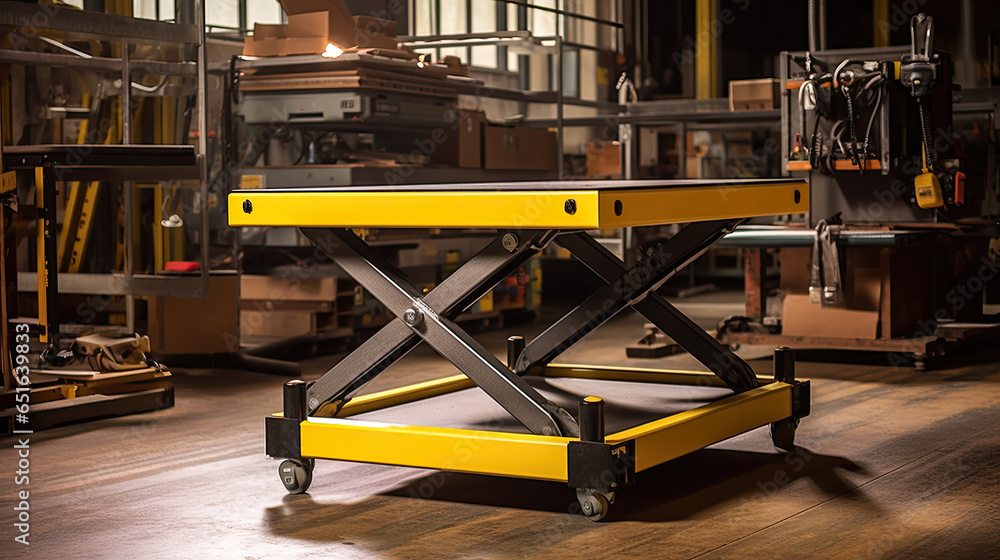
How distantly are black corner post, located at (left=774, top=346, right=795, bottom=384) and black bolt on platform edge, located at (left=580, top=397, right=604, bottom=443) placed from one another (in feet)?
3.78

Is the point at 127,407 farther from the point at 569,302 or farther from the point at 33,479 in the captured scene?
the point at 569,302

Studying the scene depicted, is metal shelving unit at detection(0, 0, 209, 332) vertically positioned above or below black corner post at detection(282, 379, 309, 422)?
above

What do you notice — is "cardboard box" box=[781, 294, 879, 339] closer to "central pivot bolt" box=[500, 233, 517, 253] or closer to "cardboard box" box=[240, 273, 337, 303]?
"cardboard box" box=[240, 273, 337, 303]

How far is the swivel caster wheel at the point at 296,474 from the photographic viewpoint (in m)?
3.38

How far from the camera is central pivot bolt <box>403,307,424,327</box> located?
3.17 metres

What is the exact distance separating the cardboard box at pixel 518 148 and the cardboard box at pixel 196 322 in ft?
7.04

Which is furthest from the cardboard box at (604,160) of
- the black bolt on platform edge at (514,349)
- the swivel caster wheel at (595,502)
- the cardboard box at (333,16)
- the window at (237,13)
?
the swivel caster wheel at (595,502)

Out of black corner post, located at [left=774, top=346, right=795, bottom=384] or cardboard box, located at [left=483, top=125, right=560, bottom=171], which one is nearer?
black corner post, located at [left=774, top=346, right=795, bottom=384]

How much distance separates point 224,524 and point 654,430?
1138 mm

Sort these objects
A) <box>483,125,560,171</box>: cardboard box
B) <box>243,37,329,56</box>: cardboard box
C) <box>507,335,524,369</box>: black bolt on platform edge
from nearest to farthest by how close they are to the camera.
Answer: <box>507,335,524,369</box>: black bolt on platform edge
<box>243,37,329,56</box>: cardboard box
<box>483,125,560,171</box>: cardboard box

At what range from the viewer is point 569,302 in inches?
392

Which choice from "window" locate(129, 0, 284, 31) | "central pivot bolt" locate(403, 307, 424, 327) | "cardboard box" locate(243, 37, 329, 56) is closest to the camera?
"central pivot bolt" locate(403, 307, 424, 327)

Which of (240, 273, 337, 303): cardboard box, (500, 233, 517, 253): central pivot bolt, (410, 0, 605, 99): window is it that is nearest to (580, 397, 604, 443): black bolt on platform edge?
(500, 233, 517, 253): central pivot bolt

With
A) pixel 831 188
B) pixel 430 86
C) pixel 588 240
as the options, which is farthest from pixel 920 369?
pixel 430 86
